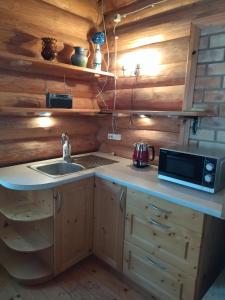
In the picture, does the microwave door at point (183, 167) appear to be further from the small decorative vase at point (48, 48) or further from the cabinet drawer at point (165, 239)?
the small decorative vase at point (48, 48)

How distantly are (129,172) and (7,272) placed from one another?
1.37 meters

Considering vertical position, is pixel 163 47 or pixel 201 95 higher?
pixel 163 47

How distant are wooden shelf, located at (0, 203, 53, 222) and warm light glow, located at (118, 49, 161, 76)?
1609 millimetres

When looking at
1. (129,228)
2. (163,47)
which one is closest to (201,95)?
(163,47)

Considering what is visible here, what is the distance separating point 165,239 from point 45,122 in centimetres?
157

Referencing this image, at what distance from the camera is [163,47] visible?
2109mm

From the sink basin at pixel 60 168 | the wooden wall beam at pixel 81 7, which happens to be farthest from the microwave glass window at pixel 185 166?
the wooden wall beam at pixel 81 7

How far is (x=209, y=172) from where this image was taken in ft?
5.10

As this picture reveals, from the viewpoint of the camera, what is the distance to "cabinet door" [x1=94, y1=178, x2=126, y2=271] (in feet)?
6.04

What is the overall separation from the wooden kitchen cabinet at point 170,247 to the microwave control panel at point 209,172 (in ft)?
0.82

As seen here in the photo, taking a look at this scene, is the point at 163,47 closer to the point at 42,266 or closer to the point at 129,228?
the point at 129,228

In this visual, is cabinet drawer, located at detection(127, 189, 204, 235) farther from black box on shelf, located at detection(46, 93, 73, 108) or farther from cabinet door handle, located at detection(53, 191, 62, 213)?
black box on shelf, located at detection(46, 93, 73, 108)

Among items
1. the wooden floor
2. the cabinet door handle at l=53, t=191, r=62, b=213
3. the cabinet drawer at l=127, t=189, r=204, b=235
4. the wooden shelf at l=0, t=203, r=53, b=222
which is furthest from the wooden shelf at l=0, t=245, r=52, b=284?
the cabinet drawer at l=127, t=189, r=204, b=235

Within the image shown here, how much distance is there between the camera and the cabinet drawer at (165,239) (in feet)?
4.70
